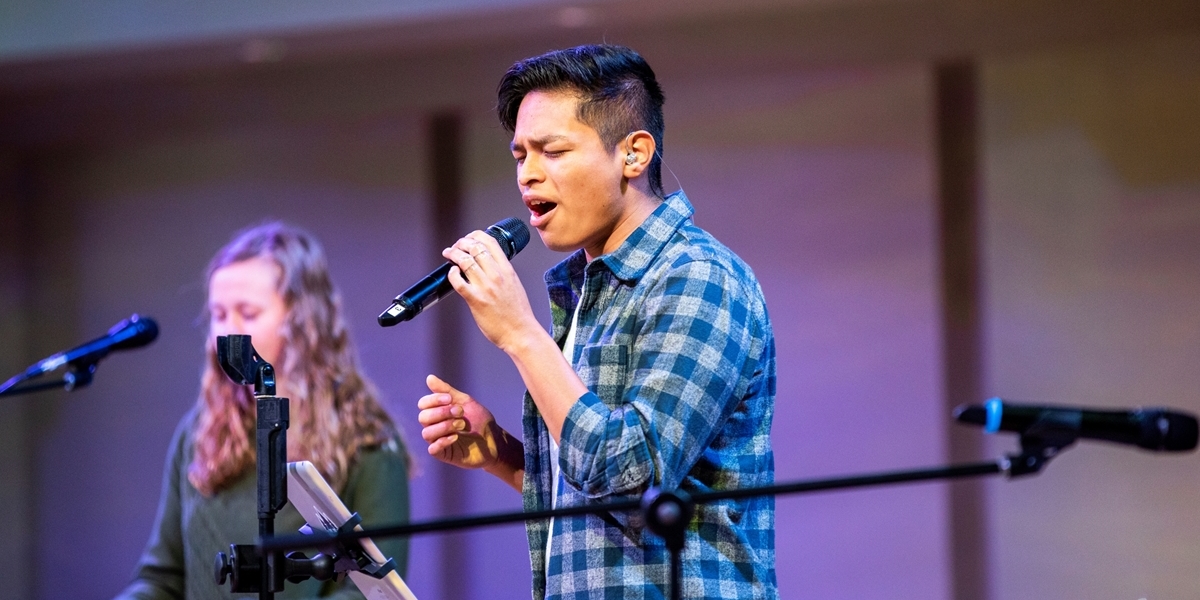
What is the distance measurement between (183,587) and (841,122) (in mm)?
2641

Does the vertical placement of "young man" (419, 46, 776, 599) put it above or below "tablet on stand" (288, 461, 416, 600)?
above

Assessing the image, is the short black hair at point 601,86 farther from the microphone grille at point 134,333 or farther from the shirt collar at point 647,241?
the microphone grille at point 134,333

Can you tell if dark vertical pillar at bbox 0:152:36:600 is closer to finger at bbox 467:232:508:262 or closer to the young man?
the young man

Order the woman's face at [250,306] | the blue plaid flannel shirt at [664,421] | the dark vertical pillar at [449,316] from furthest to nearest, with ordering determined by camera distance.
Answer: the dark vertical pillar at [449,316]
the woman's face at [250,306]
the blue plaid flannel shirt at [664,421]

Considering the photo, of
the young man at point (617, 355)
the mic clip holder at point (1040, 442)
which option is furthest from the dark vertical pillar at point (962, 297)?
the mic clip holder at point (1040, 442)

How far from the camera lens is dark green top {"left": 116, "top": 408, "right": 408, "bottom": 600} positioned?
274 cm

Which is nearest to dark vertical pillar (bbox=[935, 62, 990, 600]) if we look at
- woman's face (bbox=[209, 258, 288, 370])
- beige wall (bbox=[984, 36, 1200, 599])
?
beige wall (bbox=[984, 36, 1200, 599])

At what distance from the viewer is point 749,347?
1691 millimetres

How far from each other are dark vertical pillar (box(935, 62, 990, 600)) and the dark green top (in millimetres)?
2056

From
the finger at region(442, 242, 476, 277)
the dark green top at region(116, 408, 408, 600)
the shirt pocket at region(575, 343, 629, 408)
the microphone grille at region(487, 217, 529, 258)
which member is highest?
the microphone grille at region(487, 217, 529, 258)

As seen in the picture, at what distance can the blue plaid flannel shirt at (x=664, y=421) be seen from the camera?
156 centimetres

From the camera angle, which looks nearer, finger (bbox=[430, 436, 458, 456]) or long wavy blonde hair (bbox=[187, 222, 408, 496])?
finger (bbox=[430, 436, 458, 456])

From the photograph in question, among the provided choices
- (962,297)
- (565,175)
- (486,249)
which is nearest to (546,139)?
(565,175)

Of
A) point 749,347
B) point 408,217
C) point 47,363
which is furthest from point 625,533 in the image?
point 408,217
